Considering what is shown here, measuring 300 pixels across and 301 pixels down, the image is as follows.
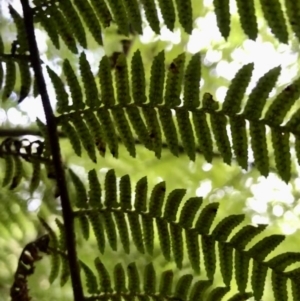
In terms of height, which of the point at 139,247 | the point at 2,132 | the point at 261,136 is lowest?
the point at 139,247

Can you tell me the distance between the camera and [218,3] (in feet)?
2.12

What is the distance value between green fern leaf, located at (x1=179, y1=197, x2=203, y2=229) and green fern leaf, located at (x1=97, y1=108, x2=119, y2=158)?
0.39 feet

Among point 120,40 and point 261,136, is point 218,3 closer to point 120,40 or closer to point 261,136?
point 261,136

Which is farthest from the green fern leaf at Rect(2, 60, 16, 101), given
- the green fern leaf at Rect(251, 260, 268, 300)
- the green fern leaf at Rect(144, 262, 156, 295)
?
the green fern leaf at Rect(251, 260, 268, 300)

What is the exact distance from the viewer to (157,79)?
674mm

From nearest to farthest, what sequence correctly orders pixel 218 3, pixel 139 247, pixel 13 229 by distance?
pixel 218 3, pixel 139 247, pixel 13 229

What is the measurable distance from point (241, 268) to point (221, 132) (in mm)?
185

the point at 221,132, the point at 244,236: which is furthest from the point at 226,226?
the point at 221,132

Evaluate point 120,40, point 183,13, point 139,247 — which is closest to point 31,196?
point 120,40

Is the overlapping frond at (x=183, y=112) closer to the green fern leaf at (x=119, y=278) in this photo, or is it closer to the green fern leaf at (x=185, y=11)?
the green fern leaf at (x=185, y=11)

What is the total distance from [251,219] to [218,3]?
73cm

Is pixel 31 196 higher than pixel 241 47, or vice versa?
pixel 241 47

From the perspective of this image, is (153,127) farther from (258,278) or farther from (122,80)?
(258,278)

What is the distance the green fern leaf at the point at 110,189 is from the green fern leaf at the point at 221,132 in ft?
0.51
